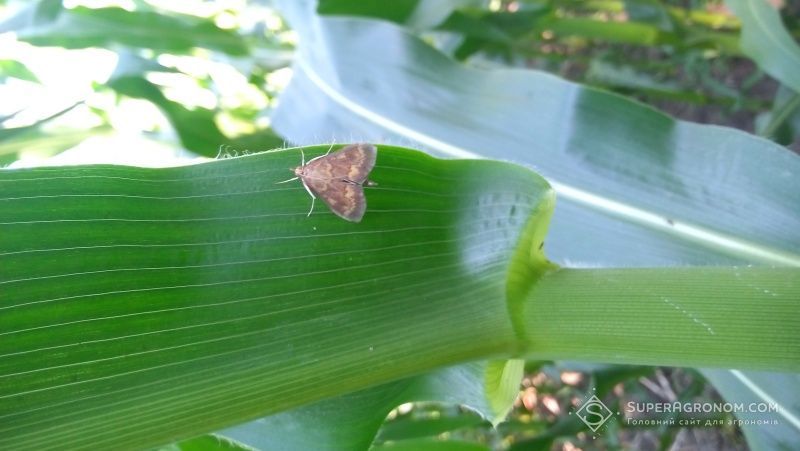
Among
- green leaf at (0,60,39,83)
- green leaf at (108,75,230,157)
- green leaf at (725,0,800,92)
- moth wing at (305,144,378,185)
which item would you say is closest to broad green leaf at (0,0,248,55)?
green leaf at (108,75,230,157)

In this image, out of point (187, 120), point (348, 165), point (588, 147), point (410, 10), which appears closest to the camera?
point (348, 165)

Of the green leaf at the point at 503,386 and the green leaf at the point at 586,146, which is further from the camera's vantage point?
the green leaf at the point at 586,146

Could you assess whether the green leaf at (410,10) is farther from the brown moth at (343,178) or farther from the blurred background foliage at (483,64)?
the brown moth at (343,178)

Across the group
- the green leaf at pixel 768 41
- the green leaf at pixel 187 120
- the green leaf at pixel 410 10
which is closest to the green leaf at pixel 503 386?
the green leaf at pixel 768 41

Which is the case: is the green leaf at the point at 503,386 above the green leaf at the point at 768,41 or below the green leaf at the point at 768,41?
below

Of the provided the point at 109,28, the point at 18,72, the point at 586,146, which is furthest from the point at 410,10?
the point at 18,72

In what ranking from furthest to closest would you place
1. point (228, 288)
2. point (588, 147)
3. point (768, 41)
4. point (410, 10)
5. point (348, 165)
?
point (410, 10)
point (768, 41)
point (588, 147)
point (348, 165)
point (228, 288)

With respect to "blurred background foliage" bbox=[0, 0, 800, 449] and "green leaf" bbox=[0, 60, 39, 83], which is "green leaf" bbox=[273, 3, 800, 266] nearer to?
"blurred background foliage" bbox=[0, 0, 800, 449]

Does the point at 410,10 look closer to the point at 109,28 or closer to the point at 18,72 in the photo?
the point at 109,28
